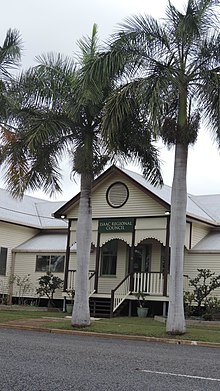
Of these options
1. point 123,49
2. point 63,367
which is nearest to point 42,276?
point 123,49

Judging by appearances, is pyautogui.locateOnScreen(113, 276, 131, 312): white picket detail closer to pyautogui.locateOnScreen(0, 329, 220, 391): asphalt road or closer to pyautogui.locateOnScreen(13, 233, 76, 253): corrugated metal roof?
A: pyautogui.locateOnScreen(13, 233, 76, 253): corrugated metal roof

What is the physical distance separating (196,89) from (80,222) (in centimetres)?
602

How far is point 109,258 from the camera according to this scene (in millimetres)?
30719

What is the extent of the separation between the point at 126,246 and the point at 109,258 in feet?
3.72

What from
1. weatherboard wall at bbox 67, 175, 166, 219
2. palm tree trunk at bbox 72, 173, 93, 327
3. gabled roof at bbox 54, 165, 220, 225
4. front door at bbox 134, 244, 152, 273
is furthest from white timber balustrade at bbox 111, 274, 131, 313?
palm tree trunk at bbox 72, 173, 93, 327

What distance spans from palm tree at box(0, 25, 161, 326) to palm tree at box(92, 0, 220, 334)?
46.8 inches

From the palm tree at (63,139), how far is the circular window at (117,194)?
6424 millimetres

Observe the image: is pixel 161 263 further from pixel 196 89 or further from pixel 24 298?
pixel 196 89

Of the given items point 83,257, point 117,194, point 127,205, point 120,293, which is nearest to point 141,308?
point 120,293

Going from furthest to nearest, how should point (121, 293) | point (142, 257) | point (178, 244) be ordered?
point (142, 257), point (121, 293), point (178, 244)

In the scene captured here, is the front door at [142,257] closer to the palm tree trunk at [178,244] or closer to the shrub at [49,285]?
the shrub at [49,285]

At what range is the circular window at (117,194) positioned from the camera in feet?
94.8

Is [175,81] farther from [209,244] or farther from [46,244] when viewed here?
[46,244]

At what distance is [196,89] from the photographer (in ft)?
62.7
